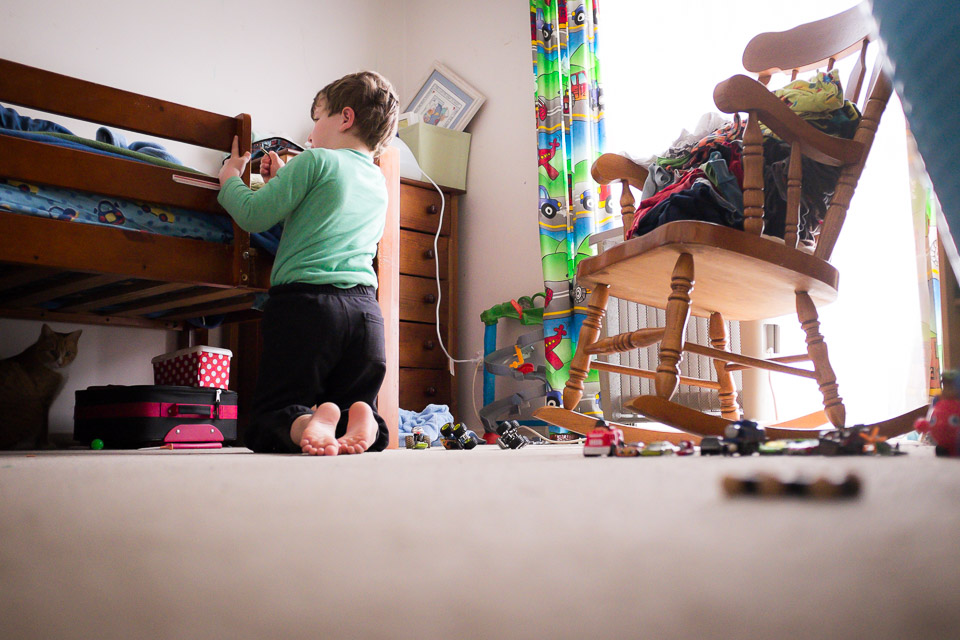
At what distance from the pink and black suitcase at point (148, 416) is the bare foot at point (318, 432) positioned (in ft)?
2.66

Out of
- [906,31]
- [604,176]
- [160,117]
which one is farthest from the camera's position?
[604,176]

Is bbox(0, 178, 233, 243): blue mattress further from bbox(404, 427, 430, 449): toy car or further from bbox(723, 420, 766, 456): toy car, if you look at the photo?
bbox(723, 420, 766, 456): toy car

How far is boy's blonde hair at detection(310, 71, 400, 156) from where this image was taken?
63.8 inches

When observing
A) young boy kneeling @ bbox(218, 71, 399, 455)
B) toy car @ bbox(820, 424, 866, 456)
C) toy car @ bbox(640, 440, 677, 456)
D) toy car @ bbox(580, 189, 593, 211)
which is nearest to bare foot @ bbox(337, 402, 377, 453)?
young boy kneeling @ bbox(218, 71, 399, 455)

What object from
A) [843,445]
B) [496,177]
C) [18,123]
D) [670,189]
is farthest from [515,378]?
[843,445]

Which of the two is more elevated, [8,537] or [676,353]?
[676,353]

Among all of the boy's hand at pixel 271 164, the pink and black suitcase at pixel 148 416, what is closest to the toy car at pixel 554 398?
the pink and black suitcase at pixel 148 416

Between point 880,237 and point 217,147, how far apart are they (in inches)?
69.3

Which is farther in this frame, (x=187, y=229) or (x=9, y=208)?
(x=187, y=229)

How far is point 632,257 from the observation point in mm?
1448

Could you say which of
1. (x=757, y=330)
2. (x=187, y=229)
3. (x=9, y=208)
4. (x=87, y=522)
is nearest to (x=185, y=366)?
(x=187, y=229)

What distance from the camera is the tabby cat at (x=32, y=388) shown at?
2.00 m

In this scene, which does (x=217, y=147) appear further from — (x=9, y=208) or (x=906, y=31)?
(x=906, y=31)

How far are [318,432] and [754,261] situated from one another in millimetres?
854
